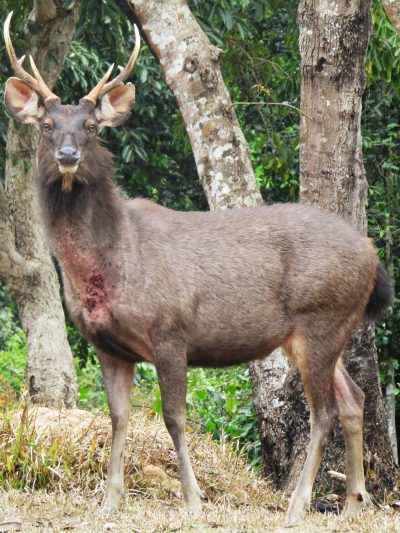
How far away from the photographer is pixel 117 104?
25.6 ft

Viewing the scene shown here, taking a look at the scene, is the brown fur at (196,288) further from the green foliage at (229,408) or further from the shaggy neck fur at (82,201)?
the green foliage at (229,408)

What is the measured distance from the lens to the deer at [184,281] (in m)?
7.42

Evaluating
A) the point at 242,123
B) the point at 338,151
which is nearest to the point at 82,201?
the point at 338,151

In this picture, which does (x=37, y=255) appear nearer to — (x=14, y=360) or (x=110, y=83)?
(x=110, y=83)

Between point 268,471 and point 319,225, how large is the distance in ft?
8.04

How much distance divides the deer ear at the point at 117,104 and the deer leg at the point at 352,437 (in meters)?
2.49

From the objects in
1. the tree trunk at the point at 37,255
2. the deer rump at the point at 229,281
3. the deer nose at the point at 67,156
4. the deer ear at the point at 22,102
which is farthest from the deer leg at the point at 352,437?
the tree trunk at the point at 37,255

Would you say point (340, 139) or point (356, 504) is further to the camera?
point (340, 139)

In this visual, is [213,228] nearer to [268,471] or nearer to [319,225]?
[319,225]

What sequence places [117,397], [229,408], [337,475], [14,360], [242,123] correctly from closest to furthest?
[117,397]
[337,475]
[229,408]
[242,123]
[14,360]

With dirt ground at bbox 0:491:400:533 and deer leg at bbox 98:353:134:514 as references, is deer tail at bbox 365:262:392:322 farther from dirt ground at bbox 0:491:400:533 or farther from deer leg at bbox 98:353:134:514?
deer leg at bbox 98:353:134:514

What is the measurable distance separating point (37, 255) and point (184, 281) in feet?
16.4

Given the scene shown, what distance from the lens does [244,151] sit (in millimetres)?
9617

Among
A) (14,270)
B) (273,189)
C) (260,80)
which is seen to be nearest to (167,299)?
(14,270)
